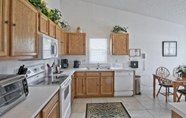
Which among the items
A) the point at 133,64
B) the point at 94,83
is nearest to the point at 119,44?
the point at 133,64

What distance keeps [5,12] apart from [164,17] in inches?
204

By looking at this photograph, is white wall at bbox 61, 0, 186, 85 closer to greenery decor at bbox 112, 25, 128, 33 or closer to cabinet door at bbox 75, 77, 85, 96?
greenery decor at bbox 112, 25, 128, 33

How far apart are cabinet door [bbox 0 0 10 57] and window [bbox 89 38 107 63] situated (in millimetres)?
4023

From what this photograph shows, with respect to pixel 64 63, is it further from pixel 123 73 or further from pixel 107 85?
Result: pixel 123 73

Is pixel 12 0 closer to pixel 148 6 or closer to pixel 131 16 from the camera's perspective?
pixel 148 6

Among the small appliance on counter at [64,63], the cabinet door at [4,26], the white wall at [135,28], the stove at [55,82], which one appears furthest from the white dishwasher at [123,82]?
the cabinet door at [4,26]

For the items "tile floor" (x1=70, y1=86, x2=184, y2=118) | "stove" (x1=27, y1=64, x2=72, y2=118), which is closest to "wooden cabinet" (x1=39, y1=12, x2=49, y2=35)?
"stove" (x1=27, y1=64, x2=72, y2=118)

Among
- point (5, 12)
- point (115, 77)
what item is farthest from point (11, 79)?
point (115, 77)

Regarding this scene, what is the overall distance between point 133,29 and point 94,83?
97.7 inches

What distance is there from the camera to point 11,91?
4.46 ft

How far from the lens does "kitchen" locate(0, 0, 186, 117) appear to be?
526cm

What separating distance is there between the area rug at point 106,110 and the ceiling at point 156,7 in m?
3.05

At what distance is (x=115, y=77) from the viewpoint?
464 centimetres

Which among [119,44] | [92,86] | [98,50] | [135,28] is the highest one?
[135,28]
